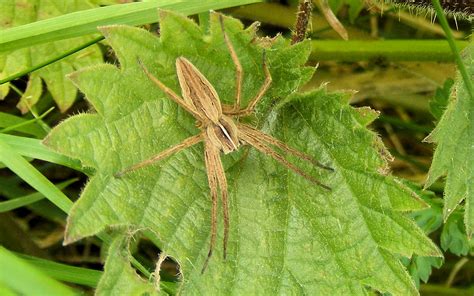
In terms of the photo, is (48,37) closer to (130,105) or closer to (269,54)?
(130,105)

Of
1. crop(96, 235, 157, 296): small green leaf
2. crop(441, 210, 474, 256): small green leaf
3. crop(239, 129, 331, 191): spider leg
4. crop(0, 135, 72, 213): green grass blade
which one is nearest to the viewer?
crop(96, 235, 157, 296): small green leaf

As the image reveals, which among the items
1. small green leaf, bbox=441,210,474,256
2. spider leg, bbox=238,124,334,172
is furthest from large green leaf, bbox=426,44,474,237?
spider leg, bbox=238,124,334,172

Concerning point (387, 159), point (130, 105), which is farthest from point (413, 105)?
point (130, 105)

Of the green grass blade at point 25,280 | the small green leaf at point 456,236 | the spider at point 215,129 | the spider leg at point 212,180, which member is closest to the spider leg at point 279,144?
the spider at point 215,129

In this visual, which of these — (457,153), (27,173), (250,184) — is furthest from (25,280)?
(457,153)

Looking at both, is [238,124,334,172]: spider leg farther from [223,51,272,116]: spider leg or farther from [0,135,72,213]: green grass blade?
[0,135,72,213]: green grass blade

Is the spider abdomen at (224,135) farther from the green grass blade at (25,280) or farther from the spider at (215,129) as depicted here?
the green grass blade at (25,280)

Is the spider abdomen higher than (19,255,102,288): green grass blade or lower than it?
higher
